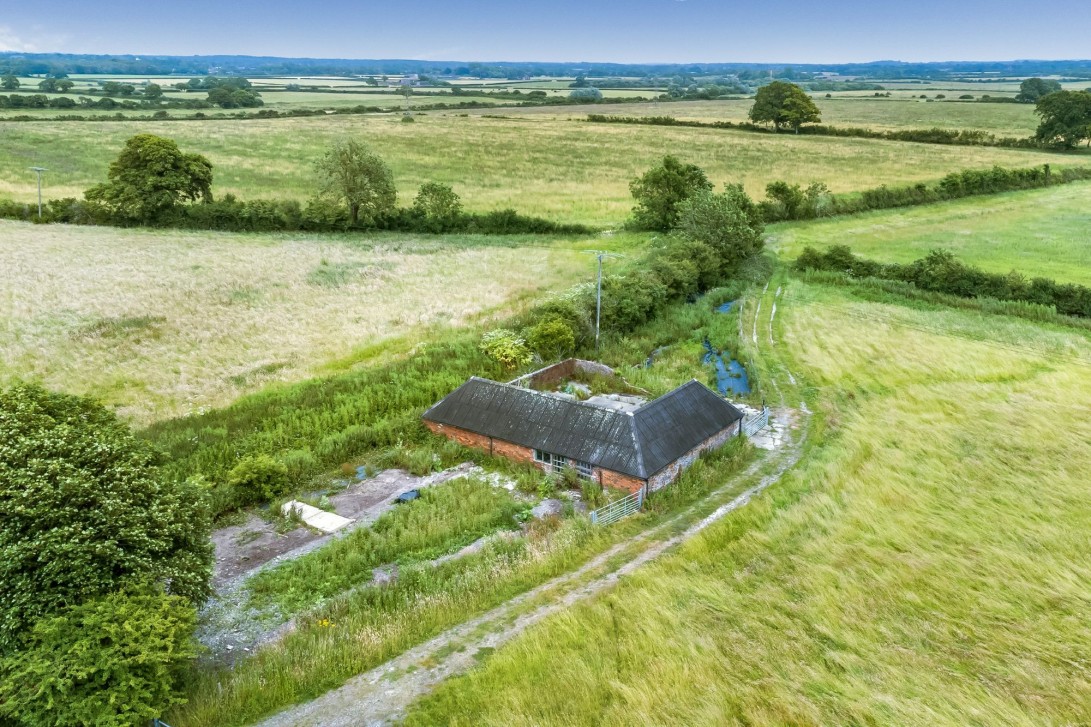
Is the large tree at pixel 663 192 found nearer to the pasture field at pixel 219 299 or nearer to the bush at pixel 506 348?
the pasture field at pixel 219 299

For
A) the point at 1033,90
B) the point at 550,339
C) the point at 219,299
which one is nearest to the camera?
the point at 550,339

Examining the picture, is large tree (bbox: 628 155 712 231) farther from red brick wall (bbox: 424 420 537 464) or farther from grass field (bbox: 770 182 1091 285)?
red brick wall (bbox: 424 420 537 464)

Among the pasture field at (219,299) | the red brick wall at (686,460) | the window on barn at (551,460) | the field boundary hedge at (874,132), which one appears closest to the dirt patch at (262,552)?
the window on barn at (551,460)

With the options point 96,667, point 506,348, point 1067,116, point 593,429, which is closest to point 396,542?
point 593,429

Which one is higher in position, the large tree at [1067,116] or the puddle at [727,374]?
the large tree at [1067,116]

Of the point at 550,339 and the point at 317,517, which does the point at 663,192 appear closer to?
the point at 550,339

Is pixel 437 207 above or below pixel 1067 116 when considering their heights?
below
